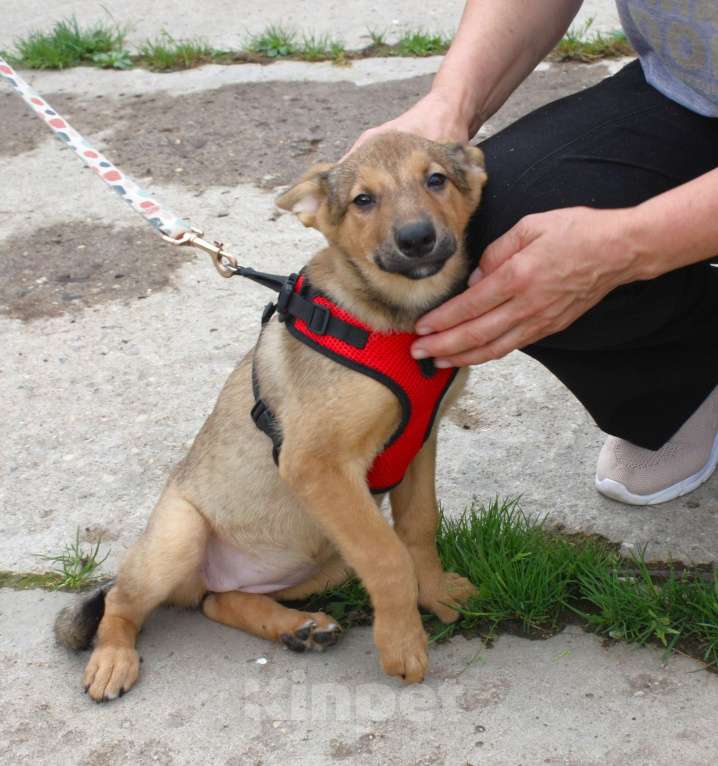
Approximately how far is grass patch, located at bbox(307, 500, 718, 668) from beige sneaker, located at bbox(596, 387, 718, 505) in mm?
221

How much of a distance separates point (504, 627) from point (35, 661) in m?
1.25

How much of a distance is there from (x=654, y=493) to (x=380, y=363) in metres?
1.10

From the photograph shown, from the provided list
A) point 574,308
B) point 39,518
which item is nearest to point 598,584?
point 574,308

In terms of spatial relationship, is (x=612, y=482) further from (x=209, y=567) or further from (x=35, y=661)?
(x=35, y=661)

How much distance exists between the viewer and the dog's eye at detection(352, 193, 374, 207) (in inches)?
117

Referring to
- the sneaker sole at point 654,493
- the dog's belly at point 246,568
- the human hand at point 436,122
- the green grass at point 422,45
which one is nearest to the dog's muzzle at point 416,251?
the human hand at point 436,122

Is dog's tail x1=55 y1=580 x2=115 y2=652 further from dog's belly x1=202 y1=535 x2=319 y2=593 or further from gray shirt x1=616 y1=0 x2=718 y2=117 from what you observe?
gray shirt x1=616 y1=0 x2=718 y2=117

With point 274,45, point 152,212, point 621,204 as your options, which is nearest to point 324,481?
point 152,212

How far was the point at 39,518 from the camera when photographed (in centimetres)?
358

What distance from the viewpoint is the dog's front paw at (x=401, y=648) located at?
2.80 m

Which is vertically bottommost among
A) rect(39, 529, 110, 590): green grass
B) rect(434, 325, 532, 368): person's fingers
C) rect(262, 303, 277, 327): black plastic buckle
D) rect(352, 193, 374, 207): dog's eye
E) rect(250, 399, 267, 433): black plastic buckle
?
rect(39, 529, 110, 590): green grass

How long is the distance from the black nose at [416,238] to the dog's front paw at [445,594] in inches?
36.6

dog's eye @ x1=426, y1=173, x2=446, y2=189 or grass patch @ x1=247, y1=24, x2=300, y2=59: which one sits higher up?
dog's eye @ x1=426, y1=173, x2=446, y2=189

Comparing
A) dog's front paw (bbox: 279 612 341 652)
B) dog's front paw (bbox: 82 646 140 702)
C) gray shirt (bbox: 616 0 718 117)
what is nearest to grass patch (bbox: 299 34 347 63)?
gray shirt (bbox: 616 0 718 117)
